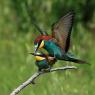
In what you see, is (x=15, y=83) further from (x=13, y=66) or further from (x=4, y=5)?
(x=4, y=5)

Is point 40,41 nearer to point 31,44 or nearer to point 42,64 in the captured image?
point 42,64

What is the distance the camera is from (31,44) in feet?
29.0

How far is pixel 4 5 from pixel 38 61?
656 centimetres

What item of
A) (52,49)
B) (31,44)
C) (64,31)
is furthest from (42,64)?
(31,44)

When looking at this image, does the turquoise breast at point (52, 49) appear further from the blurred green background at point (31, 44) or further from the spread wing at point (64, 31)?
the blurred green background at point (31, 44)

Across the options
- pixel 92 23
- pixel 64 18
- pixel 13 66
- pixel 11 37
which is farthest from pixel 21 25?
pixel 64 18

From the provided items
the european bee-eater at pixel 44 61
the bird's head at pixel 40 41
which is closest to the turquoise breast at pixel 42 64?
the european bee-eater at pixel 44 61

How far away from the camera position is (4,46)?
9664 mm

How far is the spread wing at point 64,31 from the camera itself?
423 cm

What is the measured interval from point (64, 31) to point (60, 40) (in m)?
0.08

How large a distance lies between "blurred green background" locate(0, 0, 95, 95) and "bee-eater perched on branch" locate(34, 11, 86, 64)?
65.8 inches

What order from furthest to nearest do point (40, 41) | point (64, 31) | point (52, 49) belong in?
point (64, 31), point (52, 49), point (40, 41)

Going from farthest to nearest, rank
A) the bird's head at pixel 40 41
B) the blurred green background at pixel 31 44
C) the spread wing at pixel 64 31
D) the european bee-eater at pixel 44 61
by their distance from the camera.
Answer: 1. the blurred green background at pixel 31 44
2. the spread wing at pixel 64 31
3. the european bee-eater at pixel 44 61
4. the bird's head at pixel 40 41

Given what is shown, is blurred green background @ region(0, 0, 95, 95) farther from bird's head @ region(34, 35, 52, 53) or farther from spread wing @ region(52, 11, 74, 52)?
bird's head @ region(34, 35, 52, 53)
